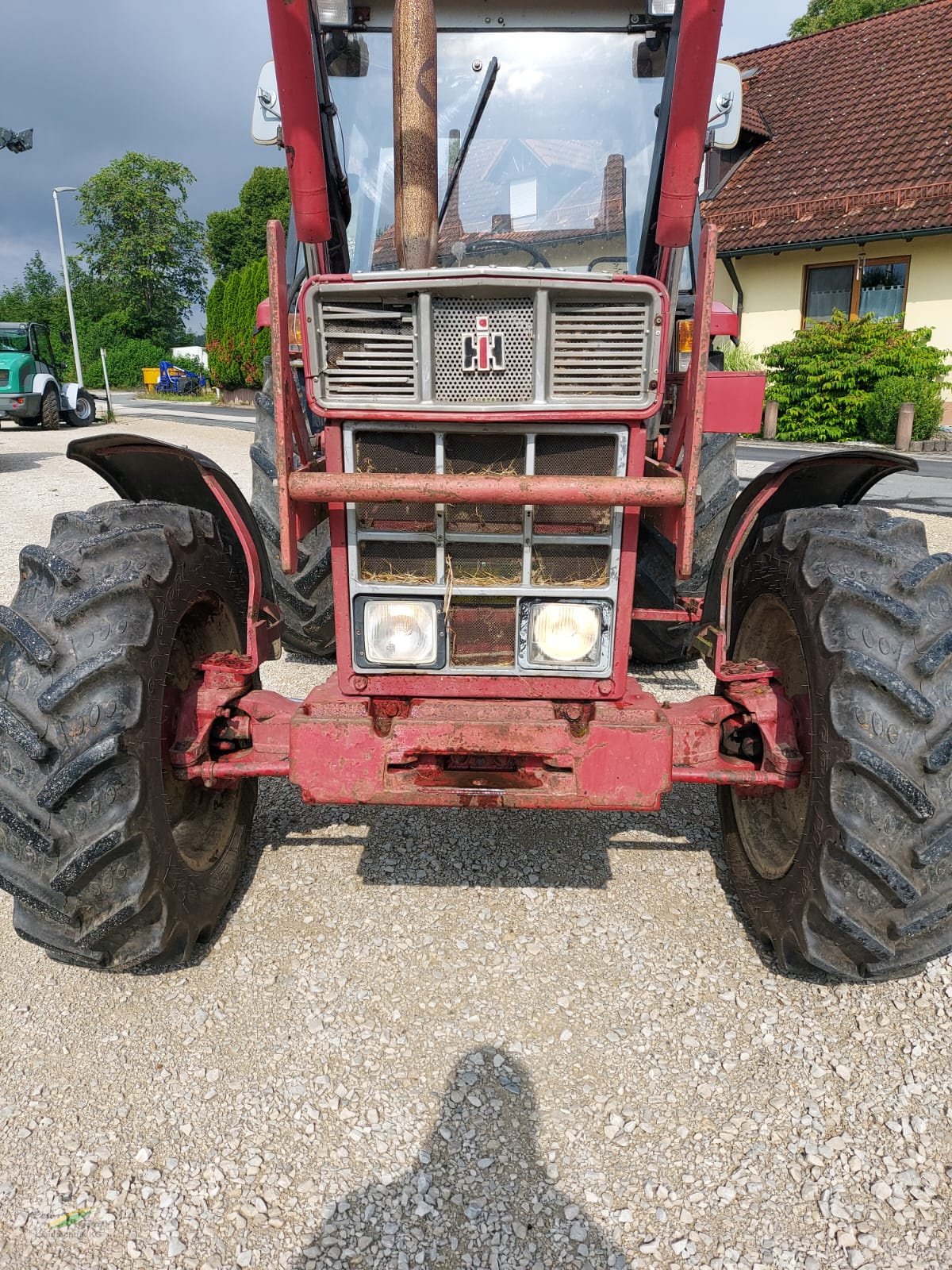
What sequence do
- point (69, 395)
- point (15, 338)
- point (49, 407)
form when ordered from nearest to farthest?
point (15, 338) < point (49, 407) < point (69, 395)

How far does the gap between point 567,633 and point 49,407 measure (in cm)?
2212

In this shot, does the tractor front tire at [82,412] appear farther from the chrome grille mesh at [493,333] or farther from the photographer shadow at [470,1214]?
the photographer shadow at [470,1214]

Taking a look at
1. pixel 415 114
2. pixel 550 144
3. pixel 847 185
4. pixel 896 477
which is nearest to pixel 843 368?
pixel 847 185

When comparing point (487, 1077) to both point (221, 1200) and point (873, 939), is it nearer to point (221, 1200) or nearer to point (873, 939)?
point (221, 1200)

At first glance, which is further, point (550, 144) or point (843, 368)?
point (843, 368)

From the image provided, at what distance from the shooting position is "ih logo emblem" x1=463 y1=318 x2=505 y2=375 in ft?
7.15

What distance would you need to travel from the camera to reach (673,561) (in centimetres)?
400

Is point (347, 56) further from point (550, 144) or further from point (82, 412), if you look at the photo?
point (82, 412)

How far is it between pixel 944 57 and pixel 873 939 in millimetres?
22183

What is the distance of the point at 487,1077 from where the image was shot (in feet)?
7.54

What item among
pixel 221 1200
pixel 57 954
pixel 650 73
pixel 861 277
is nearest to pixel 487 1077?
pixel 221 1200

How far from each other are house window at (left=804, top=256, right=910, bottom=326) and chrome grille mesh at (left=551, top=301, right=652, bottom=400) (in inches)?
657

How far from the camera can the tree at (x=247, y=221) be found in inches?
2259

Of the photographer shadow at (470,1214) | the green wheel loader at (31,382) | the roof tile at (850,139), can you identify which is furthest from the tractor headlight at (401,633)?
the green wheel loader at (31,382)
